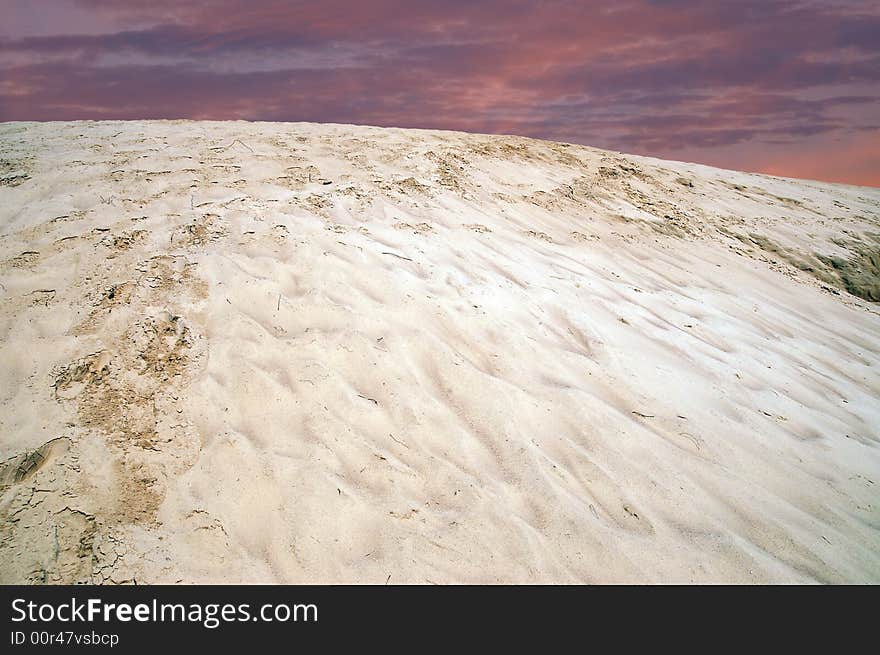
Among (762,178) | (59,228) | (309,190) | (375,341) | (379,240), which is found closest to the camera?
(375,341)

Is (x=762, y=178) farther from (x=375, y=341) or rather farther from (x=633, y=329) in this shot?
(x=375, y=341)

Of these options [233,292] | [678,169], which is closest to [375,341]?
[233,292]

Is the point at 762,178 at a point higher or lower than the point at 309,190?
lower

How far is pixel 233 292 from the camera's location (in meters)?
3.38

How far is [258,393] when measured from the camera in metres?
2.81

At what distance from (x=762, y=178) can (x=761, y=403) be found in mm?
10588

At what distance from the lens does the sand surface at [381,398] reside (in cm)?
230

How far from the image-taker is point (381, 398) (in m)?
2.91

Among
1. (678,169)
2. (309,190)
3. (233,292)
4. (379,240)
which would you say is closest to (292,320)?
(233,292)

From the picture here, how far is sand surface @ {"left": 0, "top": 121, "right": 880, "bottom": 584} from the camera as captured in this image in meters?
2.30

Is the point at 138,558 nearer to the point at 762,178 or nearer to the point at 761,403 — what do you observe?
the point at 761,403
